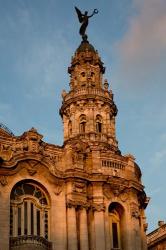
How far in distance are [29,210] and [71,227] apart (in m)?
2.92

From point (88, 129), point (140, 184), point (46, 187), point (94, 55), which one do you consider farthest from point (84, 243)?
point (94, 55)

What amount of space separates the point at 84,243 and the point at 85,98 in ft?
51.3

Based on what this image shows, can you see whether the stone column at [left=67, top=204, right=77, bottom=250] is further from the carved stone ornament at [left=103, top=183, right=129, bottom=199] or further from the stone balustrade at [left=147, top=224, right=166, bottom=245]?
the stone balustrade at [left=147, top=224, right=166, bottom=245]

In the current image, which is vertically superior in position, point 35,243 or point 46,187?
point 46,187

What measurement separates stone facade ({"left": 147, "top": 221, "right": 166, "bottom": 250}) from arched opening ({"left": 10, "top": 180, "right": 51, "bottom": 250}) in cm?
1687

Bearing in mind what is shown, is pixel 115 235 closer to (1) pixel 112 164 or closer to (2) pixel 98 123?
(1) pixel 112 164

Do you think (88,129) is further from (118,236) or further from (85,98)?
(118,236)

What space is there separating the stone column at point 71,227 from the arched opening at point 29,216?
1.37m

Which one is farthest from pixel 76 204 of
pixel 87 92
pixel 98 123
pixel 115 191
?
pixel 87 92

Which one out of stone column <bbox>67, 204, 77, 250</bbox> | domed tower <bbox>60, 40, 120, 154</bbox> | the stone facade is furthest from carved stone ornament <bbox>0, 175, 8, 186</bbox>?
the stone facade

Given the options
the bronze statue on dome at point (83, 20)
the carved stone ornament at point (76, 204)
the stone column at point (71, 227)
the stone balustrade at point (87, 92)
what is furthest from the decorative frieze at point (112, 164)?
the bronze statue on dome at point (83, 20)

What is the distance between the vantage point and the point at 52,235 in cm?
3412

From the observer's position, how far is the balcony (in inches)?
1265

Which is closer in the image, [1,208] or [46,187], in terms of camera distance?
[1,208]
